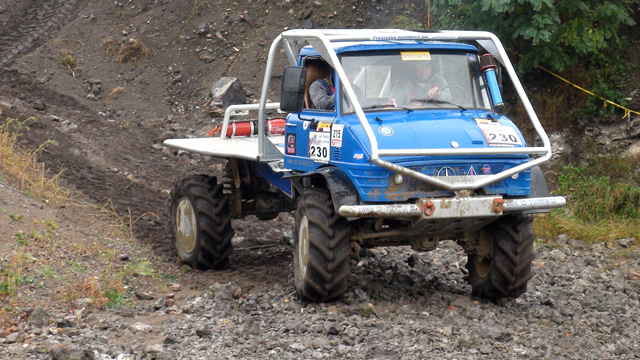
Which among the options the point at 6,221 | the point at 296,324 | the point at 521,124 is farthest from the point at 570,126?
the point at 6,221

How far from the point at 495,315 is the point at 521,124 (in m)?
6.74

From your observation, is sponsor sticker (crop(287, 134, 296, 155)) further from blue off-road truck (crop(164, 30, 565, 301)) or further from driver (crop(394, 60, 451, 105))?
driver (crop(394, 60, 451, 105))

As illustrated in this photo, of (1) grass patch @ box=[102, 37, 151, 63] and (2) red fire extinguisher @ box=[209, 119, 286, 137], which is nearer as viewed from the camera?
(2) red fire extinguisher @ box=[209, 119, 286, 137]

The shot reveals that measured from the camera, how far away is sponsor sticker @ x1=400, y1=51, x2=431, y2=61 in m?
7.62

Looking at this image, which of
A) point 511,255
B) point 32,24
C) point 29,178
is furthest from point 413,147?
point 32,24

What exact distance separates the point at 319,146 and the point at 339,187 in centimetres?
74

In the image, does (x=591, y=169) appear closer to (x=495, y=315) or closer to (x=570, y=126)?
(x=570, y=126)

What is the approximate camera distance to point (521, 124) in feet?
44.3

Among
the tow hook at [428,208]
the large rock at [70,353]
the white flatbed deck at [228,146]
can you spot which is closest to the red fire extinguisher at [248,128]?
the white flatbed deck at [228,146]

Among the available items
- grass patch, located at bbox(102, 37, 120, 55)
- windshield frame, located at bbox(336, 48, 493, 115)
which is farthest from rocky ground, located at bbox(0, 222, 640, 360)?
grass patch, located at bbox(102, 37, 120, 55)

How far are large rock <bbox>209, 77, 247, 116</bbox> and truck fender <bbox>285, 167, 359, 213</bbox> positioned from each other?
10.7 meters

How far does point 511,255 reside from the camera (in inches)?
296

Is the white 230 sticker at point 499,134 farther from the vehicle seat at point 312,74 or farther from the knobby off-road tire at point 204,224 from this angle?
the knobby off-road tire at point 204,224

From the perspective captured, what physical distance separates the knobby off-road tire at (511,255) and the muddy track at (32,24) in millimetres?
15013
